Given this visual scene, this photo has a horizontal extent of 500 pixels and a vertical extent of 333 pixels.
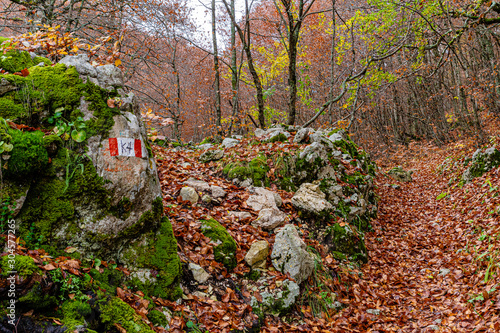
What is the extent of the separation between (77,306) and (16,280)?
50cm

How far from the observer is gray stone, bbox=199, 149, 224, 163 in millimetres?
7641

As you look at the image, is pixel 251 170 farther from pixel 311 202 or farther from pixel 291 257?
pixel 291 257

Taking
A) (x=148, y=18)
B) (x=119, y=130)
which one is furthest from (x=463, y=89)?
(x=119, y=130)

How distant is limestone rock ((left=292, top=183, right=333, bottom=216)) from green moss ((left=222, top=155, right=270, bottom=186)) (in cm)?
91

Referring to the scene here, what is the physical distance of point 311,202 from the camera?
5855 millimetres

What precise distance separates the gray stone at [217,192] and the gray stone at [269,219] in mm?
903

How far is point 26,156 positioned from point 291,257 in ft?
11.6

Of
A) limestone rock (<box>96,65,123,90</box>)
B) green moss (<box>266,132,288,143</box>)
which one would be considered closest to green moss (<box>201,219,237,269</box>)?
limestone rock (<box>96,65,123,90</box>)

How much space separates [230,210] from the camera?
536cm

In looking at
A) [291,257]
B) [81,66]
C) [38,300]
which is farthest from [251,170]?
[38,300]

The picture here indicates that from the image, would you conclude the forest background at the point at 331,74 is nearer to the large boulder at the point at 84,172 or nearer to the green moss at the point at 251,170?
the green moss at the point at 251,170

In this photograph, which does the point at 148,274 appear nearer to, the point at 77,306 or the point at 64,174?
the point at 77,306

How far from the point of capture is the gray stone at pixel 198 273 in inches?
143

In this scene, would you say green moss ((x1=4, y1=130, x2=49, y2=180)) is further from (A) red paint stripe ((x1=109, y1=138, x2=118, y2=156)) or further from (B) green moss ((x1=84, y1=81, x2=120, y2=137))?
(A) red paint stripe ((x1=109, y1=138, x2=118, y2=156))
